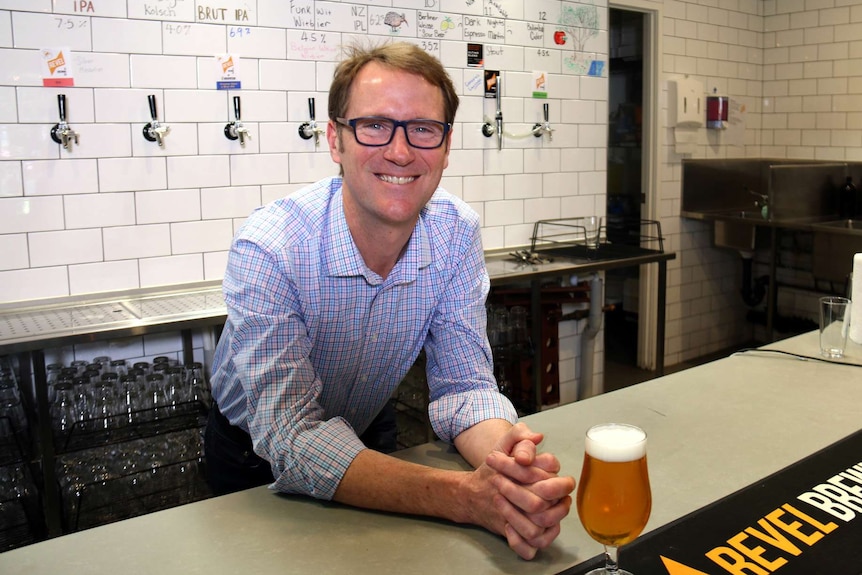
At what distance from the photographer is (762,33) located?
5945 millimetres

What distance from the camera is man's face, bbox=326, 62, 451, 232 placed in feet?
4.84

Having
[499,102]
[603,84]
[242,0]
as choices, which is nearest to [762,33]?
[603,84]

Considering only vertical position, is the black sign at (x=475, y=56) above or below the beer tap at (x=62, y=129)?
above

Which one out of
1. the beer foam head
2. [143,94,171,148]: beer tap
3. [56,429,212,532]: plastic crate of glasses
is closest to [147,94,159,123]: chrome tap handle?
[143,94,171,148]: beer tap

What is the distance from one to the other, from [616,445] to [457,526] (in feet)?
1.06

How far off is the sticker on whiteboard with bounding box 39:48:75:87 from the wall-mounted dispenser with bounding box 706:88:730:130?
421 cm

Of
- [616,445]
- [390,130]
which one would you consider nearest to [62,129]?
[390,130]

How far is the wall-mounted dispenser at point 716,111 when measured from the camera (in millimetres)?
5492

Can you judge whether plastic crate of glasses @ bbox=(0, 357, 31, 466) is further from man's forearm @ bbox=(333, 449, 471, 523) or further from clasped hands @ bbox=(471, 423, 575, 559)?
clasped hands @ bbox=(471, 423, 575, 559)

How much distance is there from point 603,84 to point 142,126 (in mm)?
2682

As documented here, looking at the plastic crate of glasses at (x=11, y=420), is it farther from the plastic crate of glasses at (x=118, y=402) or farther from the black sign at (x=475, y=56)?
the black sign at (x=475, y=56)

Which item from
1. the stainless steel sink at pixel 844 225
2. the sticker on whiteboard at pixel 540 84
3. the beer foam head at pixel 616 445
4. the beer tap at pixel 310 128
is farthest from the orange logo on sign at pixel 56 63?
the stainless steel sink at pixel 844 225

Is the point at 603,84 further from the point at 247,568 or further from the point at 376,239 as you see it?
the point at 247,568

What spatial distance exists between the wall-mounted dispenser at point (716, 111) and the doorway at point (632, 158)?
20.6 inches
